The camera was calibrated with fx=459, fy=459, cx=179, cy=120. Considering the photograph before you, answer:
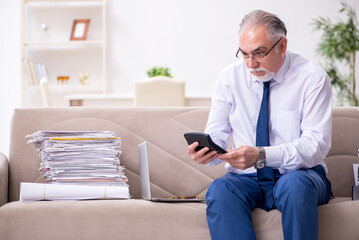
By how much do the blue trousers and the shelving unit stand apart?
15.3 feet

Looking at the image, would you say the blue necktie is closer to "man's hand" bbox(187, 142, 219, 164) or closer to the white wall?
"man's hand" bbox(187, 142, 219, 164)

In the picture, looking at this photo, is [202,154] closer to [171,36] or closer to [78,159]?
[78,159]

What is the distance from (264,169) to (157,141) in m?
0.55

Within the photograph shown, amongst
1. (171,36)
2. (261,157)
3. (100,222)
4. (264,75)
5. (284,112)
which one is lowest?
(100,222)

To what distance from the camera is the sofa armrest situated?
70.4 inches

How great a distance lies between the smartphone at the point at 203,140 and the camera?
5.07ft

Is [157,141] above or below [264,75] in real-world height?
below

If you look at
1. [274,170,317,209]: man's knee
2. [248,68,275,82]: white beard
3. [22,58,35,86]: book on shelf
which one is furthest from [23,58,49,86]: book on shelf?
[274,170,317,209]: man's knee

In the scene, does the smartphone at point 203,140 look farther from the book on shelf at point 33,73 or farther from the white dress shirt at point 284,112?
the book on shelf at point 33,73

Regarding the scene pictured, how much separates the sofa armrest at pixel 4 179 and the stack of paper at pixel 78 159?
5.8 inches

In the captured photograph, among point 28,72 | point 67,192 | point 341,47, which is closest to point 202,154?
point 67,192

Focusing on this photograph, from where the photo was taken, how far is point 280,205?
1.48 m

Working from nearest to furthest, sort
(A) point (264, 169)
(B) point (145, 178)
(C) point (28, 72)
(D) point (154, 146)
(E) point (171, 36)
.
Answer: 1. (A) point (264, 169)
2. (B) point (145, 178)
3. (D) point (154, 146)
4. (C) point (28, 72)
5. (E) point (171, 36)

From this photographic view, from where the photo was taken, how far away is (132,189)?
1999mm
